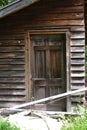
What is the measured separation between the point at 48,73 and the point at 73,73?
831 millimetres

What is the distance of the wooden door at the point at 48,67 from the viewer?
35.8 feet

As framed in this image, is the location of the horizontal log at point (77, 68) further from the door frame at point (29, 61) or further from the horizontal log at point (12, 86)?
the horizontal log at point (12, 86)

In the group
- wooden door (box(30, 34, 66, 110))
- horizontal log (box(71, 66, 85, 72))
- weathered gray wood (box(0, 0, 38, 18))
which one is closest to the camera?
weathered gray wood (box(0, 0, 38, 18))

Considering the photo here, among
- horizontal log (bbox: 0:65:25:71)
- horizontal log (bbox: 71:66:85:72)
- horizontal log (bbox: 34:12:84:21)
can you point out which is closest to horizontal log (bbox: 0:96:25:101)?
horizontal log (bbox: 0:65:25:71)

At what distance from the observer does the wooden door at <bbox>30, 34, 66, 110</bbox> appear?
10.9 m

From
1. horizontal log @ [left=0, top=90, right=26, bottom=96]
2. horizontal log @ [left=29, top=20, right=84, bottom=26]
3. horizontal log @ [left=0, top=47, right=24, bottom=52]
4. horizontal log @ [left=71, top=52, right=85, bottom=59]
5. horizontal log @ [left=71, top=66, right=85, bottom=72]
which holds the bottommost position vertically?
horizontal log @ [left=0, top=90, right=26, bottom=96]

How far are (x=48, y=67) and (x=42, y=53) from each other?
0.46 metres

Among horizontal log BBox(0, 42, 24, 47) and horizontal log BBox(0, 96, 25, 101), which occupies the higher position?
horizontal log BBox(0, 42, 24, 47)

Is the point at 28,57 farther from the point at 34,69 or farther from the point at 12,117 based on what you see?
the point at 12,117

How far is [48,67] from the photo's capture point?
11.0 metres

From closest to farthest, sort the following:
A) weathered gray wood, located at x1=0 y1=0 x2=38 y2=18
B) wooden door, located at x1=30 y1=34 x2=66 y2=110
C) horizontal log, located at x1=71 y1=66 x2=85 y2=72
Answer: weathered gray wood, located at x1=0 y1=0 x2=38 y2=18 → horizontal log, located at x1=71 y1=66 x2=85 y2=72 → wooden door, located at x1=30 y1=34 x2=66 y2=110

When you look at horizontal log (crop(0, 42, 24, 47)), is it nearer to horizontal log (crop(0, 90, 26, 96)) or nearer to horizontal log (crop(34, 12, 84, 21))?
horizontal log (crop(34, 12, 84, 21))

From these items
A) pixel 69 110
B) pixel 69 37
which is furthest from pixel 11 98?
pixel 69 37

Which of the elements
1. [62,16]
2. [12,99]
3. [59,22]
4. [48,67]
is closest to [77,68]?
[48,67]
